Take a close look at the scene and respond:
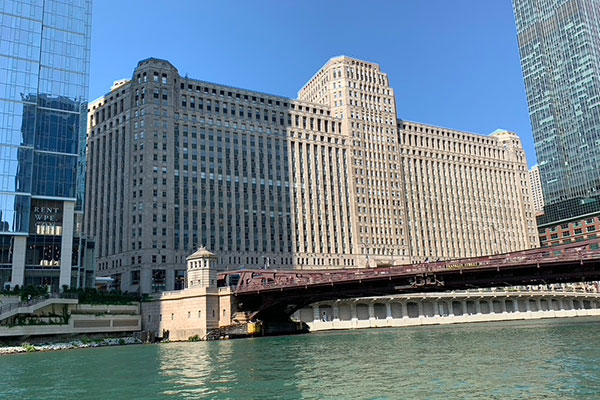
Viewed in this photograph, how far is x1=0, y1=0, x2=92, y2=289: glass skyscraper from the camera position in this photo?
343 ft

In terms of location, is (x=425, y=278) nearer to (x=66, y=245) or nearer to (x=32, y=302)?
(x=32, y=302)

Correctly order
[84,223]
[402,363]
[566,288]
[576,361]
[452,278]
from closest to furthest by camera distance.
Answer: [576,361] < [402,363] < [452,278] < [84,223] < [566,288]

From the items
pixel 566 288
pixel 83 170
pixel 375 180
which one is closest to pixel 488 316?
pixel 566 288

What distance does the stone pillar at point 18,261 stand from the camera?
103 meters

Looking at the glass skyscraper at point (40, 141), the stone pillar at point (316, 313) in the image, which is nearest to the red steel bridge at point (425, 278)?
the stone pillar at point (316, 313)

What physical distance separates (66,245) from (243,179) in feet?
210

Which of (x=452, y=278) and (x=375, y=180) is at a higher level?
(x=375, y=180)

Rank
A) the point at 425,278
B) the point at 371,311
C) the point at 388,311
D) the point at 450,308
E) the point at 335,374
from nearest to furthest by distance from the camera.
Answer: the point at 335,374, the point at 425,278, the point at 371,311, the point at 388,311, the point at 450,308

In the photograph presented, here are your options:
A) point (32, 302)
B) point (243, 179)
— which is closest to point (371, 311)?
point (243, 179)

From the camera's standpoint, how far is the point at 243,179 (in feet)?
543

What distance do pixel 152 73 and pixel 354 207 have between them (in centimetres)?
7141

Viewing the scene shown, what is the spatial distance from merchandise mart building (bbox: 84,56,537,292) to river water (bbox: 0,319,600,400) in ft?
292

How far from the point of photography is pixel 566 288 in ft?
619

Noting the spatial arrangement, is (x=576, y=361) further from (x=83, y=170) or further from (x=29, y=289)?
(x=83, y=170)
